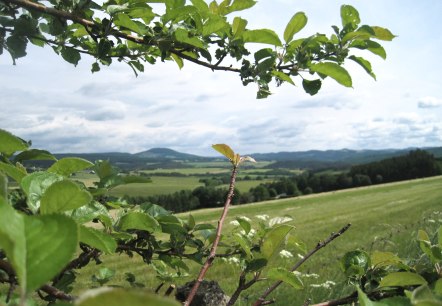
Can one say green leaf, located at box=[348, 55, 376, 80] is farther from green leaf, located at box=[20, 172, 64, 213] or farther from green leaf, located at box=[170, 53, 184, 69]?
green leaf, located at box=[20, 172, 64, 213]

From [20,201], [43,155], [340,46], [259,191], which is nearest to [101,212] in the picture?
[20,201]

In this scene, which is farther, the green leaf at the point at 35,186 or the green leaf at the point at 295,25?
the green leaf at the point at 295,25

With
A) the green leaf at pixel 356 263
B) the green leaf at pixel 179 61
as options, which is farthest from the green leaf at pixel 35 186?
the green leaf at pixel 179 61

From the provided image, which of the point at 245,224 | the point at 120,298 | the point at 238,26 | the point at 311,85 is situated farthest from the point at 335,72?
the point at 120,298

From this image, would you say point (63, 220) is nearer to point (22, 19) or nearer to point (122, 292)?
point (122, 292)

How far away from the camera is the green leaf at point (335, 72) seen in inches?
69.9

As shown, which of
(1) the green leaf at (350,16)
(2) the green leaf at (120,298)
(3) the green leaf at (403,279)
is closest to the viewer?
(2) the green leaf at (120,298)

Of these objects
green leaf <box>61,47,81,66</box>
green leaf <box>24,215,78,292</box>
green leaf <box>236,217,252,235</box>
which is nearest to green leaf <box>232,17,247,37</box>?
green leaf <box>236,217,252,235</box>

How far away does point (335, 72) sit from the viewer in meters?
1.80

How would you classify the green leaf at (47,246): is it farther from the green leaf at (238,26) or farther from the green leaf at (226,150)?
the green leaf at (238,26)

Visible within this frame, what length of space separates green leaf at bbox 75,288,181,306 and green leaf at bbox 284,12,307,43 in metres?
1.62

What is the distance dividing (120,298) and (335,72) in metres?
1.63

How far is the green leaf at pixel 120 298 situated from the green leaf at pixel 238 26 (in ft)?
5.16

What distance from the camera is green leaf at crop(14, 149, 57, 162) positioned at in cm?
138
